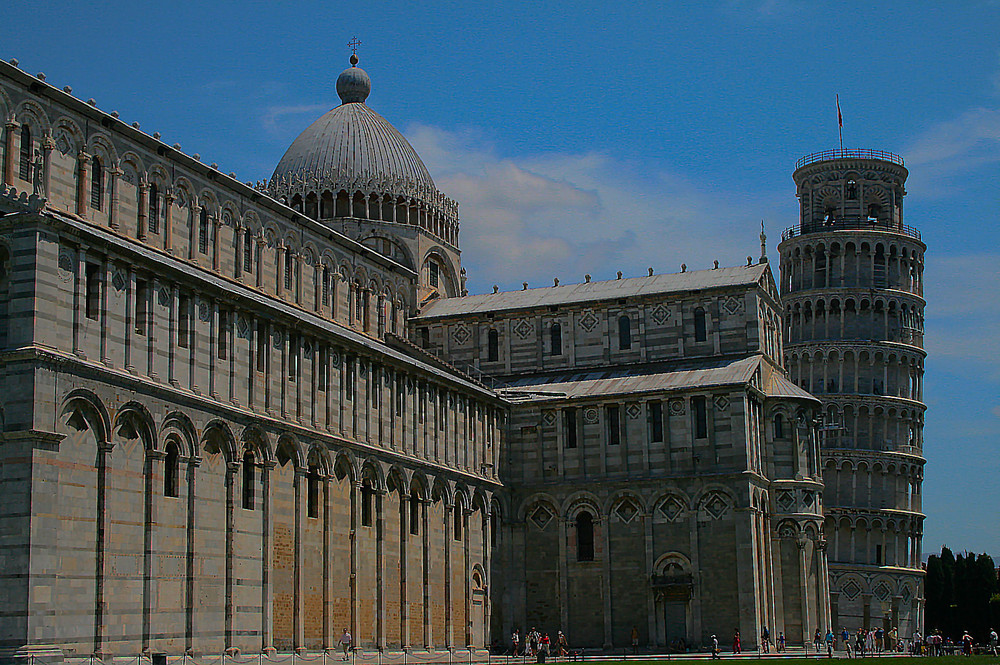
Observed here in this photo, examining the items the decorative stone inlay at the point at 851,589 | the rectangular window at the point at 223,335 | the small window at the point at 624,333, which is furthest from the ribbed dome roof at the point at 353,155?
the decorative stone inlay at the point at 851,589

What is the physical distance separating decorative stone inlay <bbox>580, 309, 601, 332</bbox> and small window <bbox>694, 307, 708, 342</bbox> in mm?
5793

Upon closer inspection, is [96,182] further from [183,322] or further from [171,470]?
[171,470]

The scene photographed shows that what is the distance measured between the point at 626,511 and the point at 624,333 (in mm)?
11436

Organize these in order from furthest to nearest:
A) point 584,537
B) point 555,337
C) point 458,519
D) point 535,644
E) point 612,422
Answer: point 555,337 < point 612,422 < point 584,537 < point 458,519 < point 535,644

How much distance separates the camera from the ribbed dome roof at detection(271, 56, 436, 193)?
81.8 m

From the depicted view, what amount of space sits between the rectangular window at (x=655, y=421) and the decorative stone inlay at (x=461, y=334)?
46.0 ft

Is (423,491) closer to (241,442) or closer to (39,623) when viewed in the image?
(241,442)

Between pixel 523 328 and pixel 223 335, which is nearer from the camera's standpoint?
pixel 223 335

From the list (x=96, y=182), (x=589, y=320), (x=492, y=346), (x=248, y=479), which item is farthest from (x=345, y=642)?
(x=589, y=320)

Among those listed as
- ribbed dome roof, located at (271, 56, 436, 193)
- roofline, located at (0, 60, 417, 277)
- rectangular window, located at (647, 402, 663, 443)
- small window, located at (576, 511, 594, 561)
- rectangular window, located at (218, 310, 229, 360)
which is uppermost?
ribbed dome roof, located at (271, 56, 436, 193)

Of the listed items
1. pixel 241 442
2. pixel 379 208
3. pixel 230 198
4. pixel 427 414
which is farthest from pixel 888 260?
pixel 241 442

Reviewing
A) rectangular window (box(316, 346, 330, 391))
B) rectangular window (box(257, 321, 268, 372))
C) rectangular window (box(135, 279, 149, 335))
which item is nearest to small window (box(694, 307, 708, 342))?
rectangular window (box(316, 346, 330, 391))

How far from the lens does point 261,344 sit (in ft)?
167

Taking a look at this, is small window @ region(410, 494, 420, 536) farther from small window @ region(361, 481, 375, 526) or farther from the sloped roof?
the sloped roof
